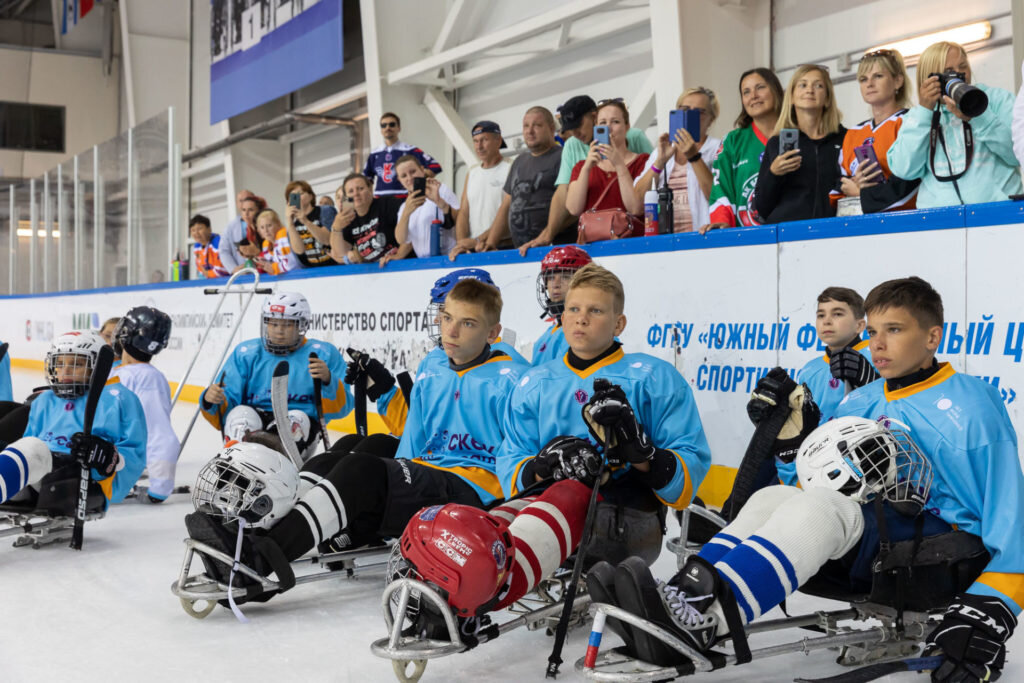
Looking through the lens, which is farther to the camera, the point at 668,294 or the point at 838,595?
the point at 668,294

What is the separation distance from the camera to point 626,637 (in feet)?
6.14

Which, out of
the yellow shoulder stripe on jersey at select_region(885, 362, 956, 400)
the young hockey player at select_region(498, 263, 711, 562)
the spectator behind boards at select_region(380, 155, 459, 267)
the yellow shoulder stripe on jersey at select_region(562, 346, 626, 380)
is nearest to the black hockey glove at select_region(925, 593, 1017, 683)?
the yellow shoulder stripe on jersey at select_region(885, 362, 956, 400)

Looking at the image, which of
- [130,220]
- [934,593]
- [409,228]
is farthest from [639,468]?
[130,220]

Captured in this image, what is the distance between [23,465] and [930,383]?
2.80m

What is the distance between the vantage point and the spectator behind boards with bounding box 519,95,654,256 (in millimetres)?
5172

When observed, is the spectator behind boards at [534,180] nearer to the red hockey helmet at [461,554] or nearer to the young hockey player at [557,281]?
the young hockey player at [557,281]

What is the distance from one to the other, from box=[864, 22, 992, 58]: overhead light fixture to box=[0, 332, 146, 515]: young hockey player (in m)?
5.05

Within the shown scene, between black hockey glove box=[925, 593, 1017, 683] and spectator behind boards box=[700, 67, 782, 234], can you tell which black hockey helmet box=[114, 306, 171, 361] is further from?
black hockey glove box=[925, 593, 1017, 683]

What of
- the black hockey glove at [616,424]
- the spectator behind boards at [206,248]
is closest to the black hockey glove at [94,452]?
Answer: the black hockey glove at [616,424]

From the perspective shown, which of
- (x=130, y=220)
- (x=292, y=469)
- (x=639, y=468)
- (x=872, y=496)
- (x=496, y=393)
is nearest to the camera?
(x=872, y=496)

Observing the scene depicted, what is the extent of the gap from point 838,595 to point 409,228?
4903 millimetres

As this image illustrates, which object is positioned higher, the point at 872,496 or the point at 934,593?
the point at 872,496

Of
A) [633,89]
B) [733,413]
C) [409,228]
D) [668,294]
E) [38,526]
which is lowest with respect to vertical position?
[38,526]

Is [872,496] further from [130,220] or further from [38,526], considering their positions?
[130,220]
